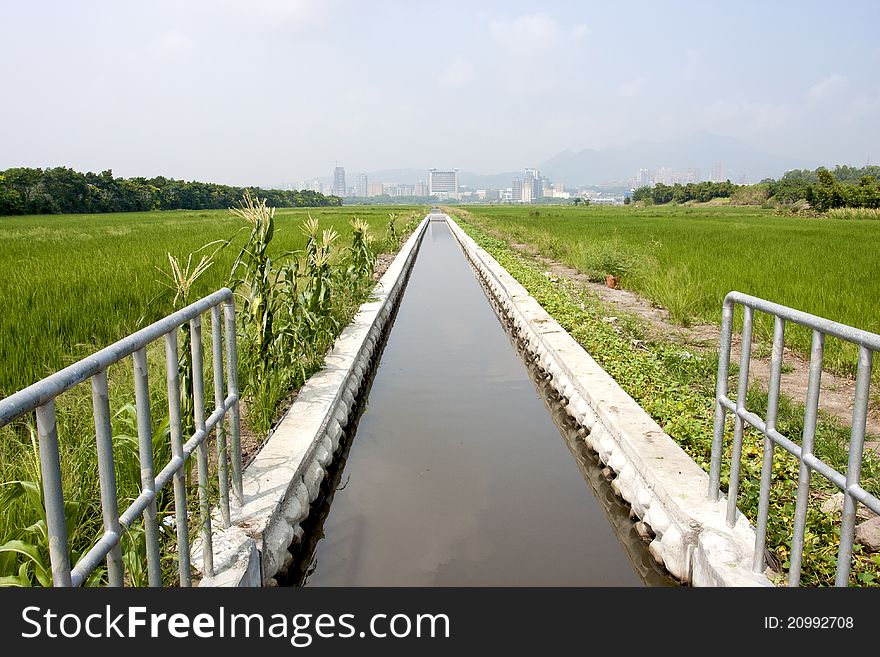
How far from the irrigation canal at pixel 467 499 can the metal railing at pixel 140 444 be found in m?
0.94

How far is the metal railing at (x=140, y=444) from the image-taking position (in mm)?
1382

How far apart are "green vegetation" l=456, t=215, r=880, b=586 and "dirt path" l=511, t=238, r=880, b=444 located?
0.94 ft

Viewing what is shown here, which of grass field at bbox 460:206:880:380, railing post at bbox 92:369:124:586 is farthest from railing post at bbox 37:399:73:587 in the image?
grass field at bbox 460:206:880:380

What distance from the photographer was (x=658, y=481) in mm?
3387

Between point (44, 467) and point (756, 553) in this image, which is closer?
point (44, 467)

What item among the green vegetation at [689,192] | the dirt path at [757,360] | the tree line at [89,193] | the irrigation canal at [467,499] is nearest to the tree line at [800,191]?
the green vegetation at [689,192]

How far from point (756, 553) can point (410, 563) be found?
1.58 meters

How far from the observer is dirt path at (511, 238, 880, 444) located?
4.82m

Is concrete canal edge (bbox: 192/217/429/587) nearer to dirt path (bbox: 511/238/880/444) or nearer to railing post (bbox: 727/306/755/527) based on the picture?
railing post (bbox: 727/306/755/527)
